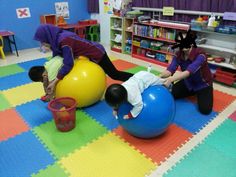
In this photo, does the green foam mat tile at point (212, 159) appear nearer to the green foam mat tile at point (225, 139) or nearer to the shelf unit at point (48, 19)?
the green foam mat tile at point (225, 139)

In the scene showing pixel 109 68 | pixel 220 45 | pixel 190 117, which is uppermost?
pixel 220 45

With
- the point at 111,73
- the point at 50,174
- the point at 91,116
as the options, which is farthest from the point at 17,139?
the point at 111,73

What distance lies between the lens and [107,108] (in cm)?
293

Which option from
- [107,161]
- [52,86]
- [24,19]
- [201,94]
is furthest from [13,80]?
[201,94]

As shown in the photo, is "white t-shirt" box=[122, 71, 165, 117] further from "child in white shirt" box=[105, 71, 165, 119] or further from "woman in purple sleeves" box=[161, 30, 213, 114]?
"woman in purple sleeves" box=[161, 30, 213, 114]

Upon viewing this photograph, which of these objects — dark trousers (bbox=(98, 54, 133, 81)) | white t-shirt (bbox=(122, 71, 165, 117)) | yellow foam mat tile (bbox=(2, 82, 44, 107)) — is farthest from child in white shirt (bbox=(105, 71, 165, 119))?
yellow foam mat tile (bbox=(2, 82, 44, 107))

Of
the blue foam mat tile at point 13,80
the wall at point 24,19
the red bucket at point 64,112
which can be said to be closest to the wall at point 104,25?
the wall at point 24,19

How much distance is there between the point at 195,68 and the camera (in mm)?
2574

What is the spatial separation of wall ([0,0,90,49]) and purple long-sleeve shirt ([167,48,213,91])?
4.28 meters

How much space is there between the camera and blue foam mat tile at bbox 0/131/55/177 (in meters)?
1.93

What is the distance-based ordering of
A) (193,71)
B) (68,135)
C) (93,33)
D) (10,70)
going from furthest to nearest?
1. (93,33)
2. (10,70)
3. (193,71)
4. (68,135)

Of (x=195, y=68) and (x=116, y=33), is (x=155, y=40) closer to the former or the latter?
(x=116, y=33)

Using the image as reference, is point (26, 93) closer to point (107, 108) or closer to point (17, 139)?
point (17, 139)

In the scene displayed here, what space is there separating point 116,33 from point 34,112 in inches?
135
